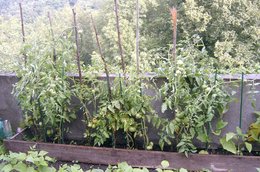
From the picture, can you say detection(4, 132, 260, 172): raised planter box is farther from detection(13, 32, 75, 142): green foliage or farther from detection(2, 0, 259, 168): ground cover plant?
detection(13, 32, 75, 142): green foliage

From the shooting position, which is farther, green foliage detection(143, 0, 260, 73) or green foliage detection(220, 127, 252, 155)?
green foliage detection(143, 0, 260, 73)

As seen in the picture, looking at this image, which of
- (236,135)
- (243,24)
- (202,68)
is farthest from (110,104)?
(243,24)

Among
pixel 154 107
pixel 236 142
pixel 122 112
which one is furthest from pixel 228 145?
pixel 122 112

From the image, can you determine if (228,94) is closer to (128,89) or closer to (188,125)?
(188,125)

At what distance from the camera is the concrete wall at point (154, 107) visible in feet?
7.55

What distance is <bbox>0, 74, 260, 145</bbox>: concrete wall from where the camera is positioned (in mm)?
2303

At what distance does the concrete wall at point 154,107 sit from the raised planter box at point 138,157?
0.24 meters

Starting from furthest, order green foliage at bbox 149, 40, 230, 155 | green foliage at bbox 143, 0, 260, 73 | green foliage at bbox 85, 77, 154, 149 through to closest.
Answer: green foliage at bbox 143, 0, 260, 73 < green foliage at bbox 85, 77, 154, 149 < green foliage at bbox 149, 40, 230, 155

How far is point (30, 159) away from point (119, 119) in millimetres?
869

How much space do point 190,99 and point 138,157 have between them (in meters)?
0.60

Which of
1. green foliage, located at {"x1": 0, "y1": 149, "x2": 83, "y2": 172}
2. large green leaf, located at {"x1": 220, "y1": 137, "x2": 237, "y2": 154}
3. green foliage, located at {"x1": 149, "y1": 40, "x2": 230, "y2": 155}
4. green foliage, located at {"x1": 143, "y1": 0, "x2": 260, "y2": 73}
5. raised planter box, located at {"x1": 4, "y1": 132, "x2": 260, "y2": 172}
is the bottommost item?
raised planter box, located at {"x1": 4, "y1": 132, "x2": 260, "y2": 172}

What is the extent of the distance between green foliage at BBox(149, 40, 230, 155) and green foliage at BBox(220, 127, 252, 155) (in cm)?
9

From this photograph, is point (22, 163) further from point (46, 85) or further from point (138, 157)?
point (138, 157)

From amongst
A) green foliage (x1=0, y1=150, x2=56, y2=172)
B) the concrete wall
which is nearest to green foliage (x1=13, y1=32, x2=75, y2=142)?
the concrete wall
